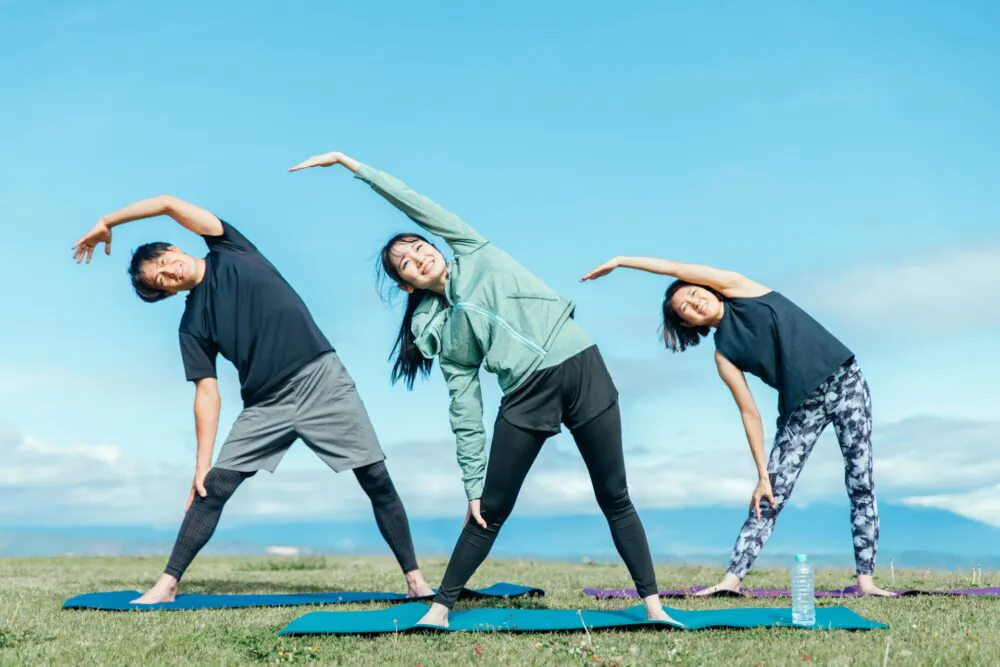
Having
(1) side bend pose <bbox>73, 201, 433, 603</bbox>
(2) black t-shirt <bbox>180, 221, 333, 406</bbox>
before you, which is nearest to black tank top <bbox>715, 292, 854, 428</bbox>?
(1) side bend pose <bbox>73, 201, 433, 603</bbox>

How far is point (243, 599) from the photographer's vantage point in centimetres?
739

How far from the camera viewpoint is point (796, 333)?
7.43 metres

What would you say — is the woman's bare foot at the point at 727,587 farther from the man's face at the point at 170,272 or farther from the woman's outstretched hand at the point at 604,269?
the man's face at the point at 170,272

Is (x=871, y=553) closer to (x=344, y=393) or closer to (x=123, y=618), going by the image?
(x=344, y=393)

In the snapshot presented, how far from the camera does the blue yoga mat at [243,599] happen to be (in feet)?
23.2

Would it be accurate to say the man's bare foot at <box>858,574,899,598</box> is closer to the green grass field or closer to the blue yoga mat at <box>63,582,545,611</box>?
the green grass field

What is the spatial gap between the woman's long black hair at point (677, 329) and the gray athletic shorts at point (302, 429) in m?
2.43

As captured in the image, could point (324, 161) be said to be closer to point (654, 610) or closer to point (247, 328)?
point (247, 328)

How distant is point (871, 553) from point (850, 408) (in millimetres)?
1264

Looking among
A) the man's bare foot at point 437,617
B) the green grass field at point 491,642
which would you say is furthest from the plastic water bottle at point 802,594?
the man's bare foot at point 437,617

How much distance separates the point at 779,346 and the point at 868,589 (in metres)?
2.17

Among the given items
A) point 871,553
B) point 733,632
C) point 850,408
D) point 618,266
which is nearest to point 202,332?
point 618,266

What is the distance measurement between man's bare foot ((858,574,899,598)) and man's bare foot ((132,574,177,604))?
5482mm

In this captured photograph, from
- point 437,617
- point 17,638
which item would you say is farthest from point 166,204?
point 437,617
